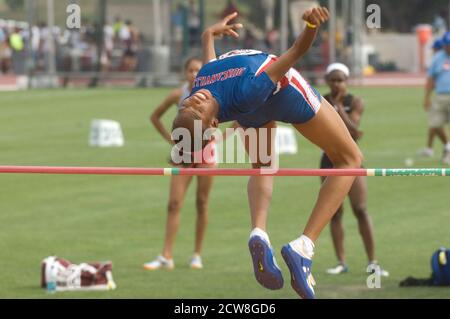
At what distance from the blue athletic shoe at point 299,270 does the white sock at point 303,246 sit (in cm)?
3

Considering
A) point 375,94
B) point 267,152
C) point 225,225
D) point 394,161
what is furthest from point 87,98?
point 267,152

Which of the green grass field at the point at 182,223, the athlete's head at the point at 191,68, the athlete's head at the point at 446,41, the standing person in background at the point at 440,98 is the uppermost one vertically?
the athlete's head at the point at 191,68

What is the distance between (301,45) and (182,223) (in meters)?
8.99

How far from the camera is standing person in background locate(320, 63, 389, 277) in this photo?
1434 centimetres

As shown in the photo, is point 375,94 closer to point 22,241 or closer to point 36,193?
point 36,193

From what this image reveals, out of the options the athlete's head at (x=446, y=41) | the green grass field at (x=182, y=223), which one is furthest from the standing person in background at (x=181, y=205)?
the athlete's head at (x=446, y=41)

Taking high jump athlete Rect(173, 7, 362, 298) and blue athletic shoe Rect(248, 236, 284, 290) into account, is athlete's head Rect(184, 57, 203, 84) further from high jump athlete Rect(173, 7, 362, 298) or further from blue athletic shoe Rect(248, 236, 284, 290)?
blue athletic shoe Rect(248, 236, 284, 290)

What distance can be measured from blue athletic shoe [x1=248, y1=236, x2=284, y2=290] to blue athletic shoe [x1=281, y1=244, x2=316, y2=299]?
0.11 meters

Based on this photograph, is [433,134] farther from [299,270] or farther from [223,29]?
[299,270]

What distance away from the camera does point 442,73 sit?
24125mm

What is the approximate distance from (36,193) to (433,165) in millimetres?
6922

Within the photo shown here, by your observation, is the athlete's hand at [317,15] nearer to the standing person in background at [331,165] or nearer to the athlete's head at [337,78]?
the standing person in background at [331,165]

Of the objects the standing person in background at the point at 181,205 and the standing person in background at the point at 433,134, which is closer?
the standing person in background at the point at 181,205

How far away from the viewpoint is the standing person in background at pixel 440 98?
2403 cm
